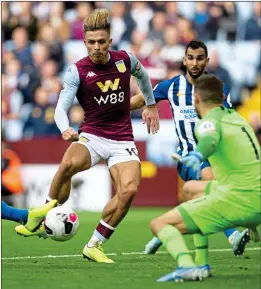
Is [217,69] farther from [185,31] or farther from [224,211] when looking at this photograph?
[224,211]

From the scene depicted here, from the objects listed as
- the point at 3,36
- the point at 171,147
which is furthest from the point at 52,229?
the point at 3,36

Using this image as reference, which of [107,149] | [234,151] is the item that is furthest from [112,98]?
[234,151]

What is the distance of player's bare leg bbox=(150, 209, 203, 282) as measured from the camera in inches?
309

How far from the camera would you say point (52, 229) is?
9.57m

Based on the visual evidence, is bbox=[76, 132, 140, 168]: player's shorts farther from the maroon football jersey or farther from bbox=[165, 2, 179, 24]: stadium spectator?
bbox=[165, 2, 179, 24]: stadium spectator

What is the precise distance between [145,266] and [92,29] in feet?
8.05

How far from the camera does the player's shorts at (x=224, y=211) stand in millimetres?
7852

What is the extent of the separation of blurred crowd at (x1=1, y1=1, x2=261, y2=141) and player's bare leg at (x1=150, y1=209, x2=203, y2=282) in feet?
38.1

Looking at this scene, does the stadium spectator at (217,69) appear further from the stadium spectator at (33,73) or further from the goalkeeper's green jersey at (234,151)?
the goalkeeper's green jersey at (234,151)

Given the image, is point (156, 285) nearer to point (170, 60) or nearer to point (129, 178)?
point (129, 178)

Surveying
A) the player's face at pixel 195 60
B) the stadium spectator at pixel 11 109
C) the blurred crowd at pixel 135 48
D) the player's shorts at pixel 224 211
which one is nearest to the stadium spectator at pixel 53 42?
the blurred crowd at pixel 135 48

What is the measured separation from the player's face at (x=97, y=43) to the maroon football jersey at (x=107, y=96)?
0.14 metres

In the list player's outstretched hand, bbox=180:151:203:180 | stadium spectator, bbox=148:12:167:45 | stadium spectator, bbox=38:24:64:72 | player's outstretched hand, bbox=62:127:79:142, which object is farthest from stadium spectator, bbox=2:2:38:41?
player's outstretched hand, bbox=180:151:203:180

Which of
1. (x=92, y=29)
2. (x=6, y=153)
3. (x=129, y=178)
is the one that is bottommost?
(x=6, y=153)
